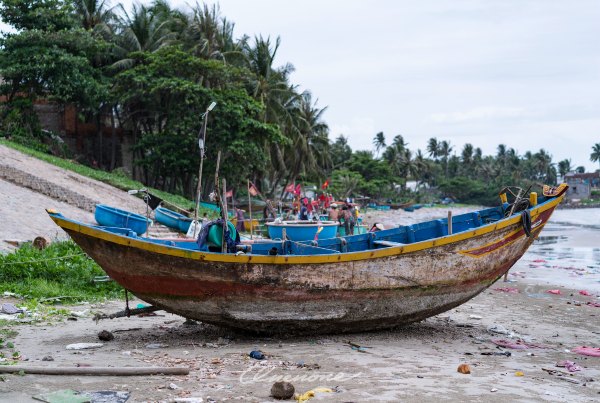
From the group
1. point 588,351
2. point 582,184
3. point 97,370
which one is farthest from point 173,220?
point 582,184

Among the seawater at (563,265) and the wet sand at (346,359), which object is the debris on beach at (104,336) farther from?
the seawater at (563,265)

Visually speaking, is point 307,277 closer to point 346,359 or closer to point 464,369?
point 346,359

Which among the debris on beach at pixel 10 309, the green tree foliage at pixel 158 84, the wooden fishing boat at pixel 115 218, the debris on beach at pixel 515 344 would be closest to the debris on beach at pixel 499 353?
the debris on beach at pixel 515 344

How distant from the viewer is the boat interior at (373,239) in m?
8.52

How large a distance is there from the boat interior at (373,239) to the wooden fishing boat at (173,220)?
28.7 ft

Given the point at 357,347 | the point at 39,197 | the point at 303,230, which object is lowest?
the point at 357,347

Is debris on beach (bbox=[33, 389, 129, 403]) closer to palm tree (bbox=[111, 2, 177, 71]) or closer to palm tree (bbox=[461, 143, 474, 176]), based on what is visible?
palm tree (bbox=[111, 2, 177, 71])

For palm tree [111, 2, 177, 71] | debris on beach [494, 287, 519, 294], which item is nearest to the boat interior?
debris on beach [494, 287, 519, 294]

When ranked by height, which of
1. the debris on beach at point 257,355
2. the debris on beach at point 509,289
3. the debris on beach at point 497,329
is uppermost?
the debris on beach at point 257,355

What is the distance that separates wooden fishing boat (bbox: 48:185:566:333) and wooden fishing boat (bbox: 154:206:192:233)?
10610 millimetres

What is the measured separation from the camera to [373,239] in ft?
30.5

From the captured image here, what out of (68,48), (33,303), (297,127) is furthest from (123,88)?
(33,303)

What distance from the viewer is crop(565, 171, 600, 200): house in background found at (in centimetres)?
9331

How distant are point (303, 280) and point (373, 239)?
2.11 m
